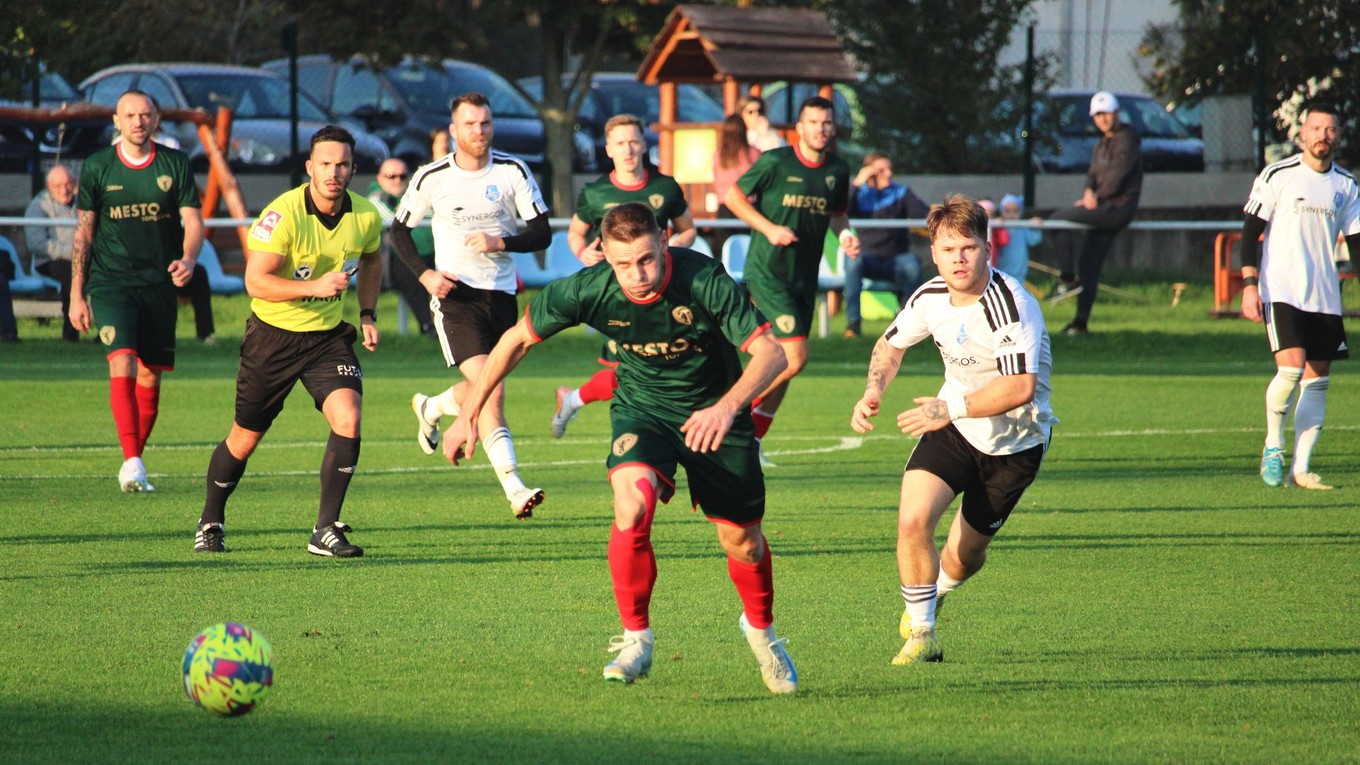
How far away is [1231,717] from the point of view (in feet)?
17.7

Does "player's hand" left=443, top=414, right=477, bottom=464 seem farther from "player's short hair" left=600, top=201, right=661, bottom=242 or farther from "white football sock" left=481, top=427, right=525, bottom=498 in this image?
"white football sock" left=481, top=427, right=525, bottom=498

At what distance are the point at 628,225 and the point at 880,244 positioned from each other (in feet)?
46.4

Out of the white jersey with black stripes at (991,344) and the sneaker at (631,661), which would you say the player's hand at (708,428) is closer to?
the sneaker at (631,661)

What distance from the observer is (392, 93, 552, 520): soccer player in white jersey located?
9602 millimetres

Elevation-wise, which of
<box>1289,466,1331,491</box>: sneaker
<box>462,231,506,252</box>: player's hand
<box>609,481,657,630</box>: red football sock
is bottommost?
<box>1289,466,1331,491</box>: sneaker

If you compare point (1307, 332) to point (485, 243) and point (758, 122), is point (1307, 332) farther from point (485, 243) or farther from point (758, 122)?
point (758, 122)

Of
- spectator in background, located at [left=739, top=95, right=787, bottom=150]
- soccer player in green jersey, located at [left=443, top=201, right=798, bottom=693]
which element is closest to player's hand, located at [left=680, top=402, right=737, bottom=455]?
soccer player in green jersey, located at [left=443, top=201, right=798, bottom=693]

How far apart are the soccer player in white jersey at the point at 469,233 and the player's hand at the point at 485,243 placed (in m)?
0.21

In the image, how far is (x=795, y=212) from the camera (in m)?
11.5

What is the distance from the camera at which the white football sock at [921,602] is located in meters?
6.12

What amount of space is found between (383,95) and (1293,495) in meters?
17.0

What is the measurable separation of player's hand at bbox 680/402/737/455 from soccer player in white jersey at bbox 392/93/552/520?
4.14m

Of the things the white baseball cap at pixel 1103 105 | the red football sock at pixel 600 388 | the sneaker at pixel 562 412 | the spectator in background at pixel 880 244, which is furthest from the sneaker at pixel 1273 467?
the spectator in background at pixel 880 244

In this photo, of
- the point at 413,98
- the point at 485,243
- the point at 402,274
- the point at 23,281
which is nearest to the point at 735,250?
the point at 402,274
